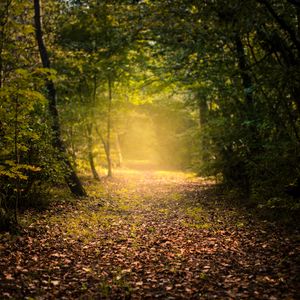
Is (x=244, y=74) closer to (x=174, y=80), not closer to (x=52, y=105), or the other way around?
(x=174, y=80)

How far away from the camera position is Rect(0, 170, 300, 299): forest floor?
534 cm

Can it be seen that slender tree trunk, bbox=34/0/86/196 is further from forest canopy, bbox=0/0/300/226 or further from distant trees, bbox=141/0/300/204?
distant trees, bbox=141/0/300/204

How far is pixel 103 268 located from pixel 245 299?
2694 mm

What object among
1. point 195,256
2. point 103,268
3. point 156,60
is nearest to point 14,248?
point 103,268

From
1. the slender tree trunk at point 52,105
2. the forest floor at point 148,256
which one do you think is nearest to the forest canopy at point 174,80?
the slender tree trunk at point 52,105

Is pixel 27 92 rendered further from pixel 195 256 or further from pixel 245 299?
pixel 245 299

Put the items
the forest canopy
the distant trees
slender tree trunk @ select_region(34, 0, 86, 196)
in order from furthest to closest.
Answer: slender tree trunk @ select_region(34, 0, 86, 196)
the distant trees
the forest canopy

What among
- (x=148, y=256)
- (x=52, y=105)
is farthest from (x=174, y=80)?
(x=148, y=256)

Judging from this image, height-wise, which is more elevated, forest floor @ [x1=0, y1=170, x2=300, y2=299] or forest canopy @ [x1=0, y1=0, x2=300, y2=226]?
forest canopy @ [x1=0, y1=0, x2=300, y2=226]

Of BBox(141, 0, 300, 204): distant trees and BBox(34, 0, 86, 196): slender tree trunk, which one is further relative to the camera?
BBox(34, 0, 86, 196): slender tree trunk

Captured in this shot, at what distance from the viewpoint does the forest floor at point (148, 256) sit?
17.5 ft

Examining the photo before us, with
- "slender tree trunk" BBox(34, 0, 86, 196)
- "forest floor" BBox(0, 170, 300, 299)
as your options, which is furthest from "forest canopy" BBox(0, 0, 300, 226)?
"forest floor" BBox(0, 170, 300, 299)

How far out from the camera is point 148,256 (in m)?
7.04

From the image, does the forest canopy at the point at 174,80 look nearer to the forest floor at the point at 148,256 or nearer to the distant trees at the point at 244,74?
the distant trees at the point at 244,74
